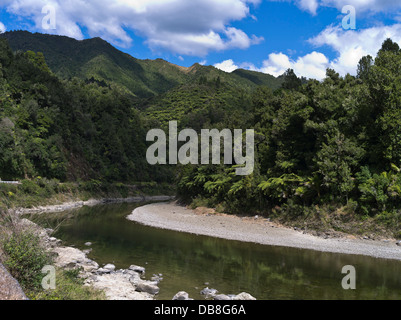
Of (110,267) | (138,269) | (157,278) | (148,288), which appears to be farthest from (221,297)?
(110,267)

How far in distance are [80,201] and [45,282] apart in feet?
153

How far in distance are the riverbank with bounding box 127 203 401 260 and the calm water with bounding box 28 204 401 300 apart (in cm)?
132

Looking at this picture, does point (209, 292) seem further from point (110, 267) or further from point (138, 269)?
point (110, 267)

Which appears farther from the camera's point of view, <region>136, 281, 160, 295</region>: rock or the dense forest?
the dense forest

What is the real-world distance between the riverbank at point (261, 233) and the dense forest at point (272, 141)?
2.45 meters

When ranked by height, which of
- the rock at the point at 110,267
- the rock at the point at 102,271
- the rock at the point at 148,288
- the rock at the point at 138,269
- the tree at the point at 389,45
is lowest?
the rock at the point at 138,269

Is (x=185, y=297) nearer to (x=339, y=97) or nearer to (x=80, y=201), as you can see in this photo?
(x=339, y=97)

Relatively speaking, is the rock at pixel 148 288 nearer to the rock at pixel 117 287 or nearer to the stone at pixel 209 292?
the rock at pixel 117 287

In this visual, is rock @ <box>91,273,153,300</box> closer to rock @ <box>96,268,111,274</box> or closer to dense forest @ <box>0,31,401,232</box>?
rock @ <box>96,268,111,274</box>

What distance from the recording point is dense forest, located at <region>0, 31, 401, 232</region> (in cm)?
2520

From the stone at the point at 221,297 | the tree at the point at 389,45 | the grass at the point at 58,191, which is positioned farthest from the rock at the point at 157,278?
the tree at the point at 389,45

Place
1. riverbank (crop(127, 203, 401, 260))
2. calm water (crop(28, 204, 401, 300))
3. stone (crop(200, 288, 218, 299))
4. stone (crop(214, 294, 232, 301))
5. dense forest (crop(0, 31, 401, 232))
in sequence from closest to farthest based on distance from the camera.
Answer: stone (crop(214, 294, 232, 301))
stone (crop(200, 288, 218, 299))
calm water (crop(28, 204, 401, 300))
riverbank (crop(127, 203, 401, 260))
dense forest (crop(0, 31, 401, 232))

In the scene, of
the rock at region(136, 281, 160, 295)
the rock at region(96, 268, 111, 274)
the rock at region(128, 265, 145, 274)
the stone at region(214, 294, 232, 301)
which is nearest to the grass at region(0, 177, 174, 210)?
the rock at region(96, 268, 111, 274)

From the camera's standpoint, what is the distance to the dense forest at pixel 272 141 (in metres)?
25.2
